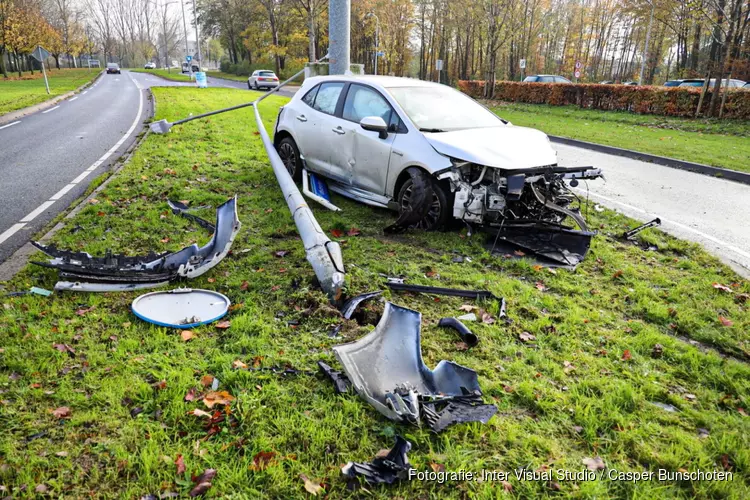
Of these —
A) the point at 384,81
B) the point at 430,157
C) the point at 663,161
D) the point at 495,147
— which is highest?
the point at 384,81

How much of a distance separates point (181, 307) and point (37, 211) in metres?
4.03

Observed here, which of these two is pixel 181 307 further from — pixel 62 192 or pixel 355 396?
pixel 62 192

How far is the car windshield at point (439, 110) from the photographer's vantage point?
634 centimetres

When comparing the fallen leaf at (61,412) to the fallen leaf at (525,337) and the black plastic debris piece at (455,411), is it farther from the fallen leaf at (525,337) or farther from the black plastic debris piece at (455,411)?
the fallen leaf at (525,337)

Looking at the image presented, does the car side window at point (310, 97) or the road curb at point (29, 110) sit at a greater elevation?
the car side window at point (310, 97)

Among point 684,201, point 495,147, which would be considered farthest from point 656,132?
point 495,147

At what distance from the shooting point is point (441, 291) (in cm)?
458

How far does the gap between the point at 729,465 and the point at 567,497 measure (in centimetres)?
95

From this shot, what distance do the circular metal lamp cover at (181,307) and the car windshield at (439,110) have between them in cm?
328

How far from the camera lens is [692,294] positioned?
15.6 feet

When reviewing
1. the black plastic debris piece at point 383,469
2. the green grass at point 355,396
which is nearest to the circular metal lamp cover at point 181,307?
the green grass at point 355,396

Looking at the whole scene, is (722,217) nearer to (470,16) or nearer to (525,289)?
(525,289)

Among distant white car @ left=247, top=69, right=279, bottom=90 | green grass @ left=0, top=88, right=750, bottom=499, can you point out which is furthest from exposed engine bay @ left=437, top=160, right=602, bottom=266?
distant white car @ left=247, top=69, right=279, bottom=90

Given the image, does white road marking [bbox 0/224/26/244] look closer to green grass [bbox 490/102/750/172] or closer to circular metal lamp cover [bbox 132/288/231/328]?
circular metal lamp cover [bbox 132/288/231/328]
